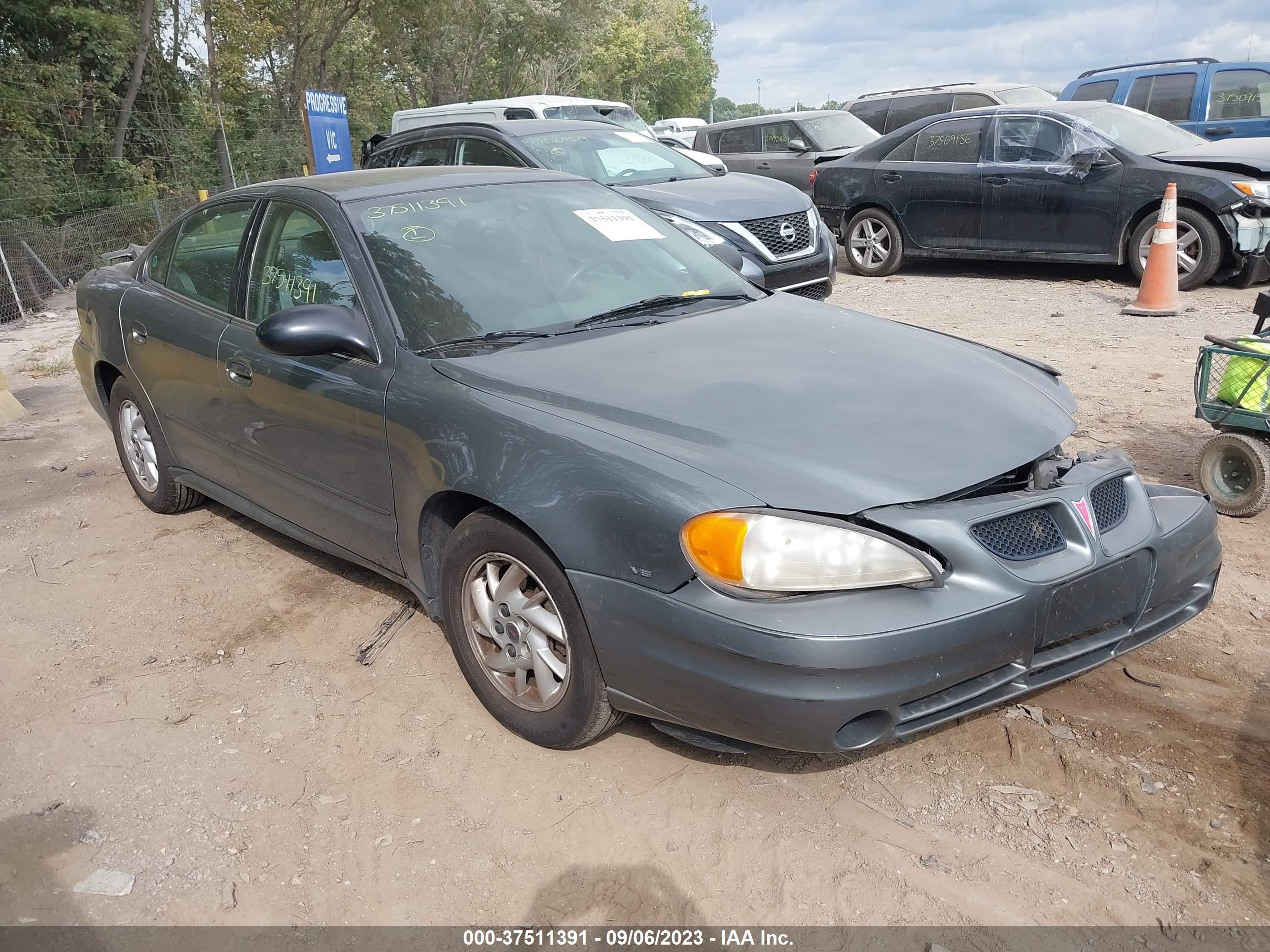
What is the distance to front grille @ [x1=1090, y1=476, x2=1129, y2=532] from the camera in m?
2.74

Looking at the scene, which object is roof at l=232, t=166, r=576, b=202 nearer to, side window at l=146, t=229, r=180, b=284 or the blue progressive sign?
side window at l=146, t=229, r=180, b=284

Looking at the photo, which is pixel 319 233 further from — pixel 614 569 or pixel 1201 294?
pixel 1201 294

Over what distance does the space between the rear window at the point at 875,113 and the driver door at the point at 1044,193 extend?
5456 millimetres

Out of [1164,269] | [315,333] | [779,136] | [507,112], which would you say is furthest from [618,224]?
[779,136]

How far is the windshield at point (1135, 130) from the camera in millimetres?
9375

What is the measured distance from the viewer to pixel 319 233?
3680 mm

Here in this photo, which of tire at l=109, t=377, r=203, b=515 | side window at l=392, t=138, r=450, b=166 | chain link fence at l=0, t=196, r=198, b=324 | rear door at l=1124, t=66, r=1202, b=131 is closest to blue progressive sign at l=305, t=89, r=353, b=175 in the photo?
chain link fence at l=0, t=196, r=198, b=324

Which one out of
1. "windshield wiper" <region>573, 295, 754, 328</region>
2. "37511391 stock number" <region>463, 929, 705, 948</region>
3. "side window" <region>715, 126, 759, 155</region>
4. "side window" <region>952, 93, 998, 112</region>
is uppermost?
"side window" <region>952, 93, 998, 112</region>

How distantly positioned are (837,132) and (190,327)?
11668mm

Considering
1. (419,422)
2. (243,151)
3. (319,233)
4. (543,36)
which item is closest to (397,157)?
(319,233)

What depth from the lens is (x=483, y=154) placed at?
30.1 feet

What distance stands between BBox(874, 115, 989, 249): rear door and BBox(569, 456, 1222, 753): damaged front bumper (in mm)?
8128

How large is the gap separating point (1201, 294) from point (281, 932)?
8.83 meters

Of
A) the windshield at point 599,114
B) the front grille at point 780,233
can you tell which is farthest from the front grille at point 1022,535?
the windshield at point 599,114
